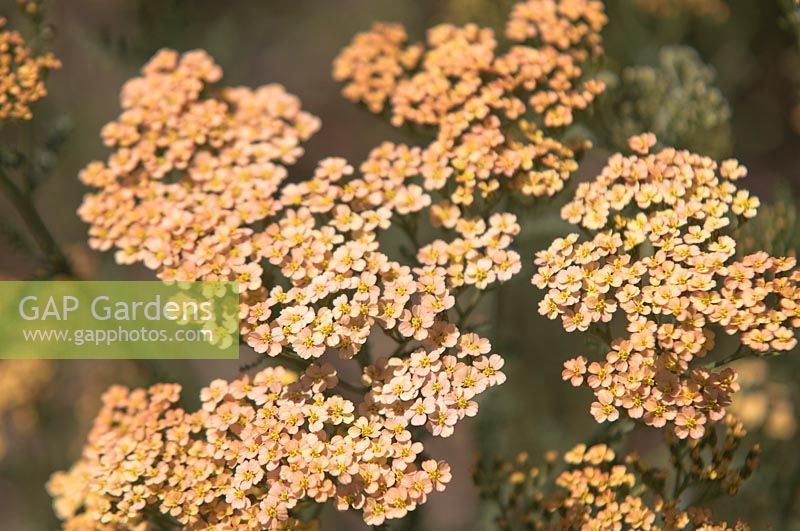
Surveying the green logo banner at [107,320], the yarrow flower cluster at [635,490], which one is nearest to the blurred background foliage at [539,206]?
the green logo banner at [107,320]

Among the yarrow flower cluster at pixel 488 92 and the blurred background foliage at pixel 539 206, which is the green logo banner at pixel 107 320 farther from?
the yarrow flower cluster at pixel 488 92

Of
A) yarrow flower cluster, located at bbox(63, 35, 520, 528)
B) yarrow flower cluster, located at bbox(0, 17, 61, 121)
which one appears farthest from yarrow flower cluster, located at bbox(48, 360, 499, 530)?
yarrow flower cluster, located at bbox(0, 17, 61, 121)

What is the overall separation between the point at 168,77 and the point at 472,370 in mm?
1474

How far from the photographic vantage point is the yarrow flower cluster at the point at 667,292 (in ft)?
6.38

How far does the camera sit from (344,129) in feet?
19.8

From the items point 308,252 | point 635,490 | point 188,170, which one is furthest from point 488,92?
point 635,490

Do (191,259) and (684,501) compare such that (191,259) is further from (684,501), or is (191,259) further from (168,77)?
(684,501)

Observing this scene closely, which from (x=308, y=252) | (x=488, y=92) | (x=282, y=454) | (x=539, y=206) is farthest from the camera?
(x=539, y=206)

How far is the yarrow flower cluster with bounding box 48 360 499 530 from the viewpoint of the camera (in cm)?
191

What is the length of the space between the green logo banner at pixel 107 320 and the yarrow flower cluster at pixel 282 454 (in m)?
0.23

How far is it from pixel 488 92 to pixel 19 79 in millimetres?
1455

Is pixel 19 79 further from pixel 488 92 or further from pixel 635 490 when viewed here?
pixel 635 490

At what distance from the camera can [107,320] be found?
2.49m

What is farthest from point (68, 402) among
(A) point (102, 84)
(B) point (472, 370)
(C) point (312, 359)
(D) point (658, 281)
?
(D) point (658, 281)
